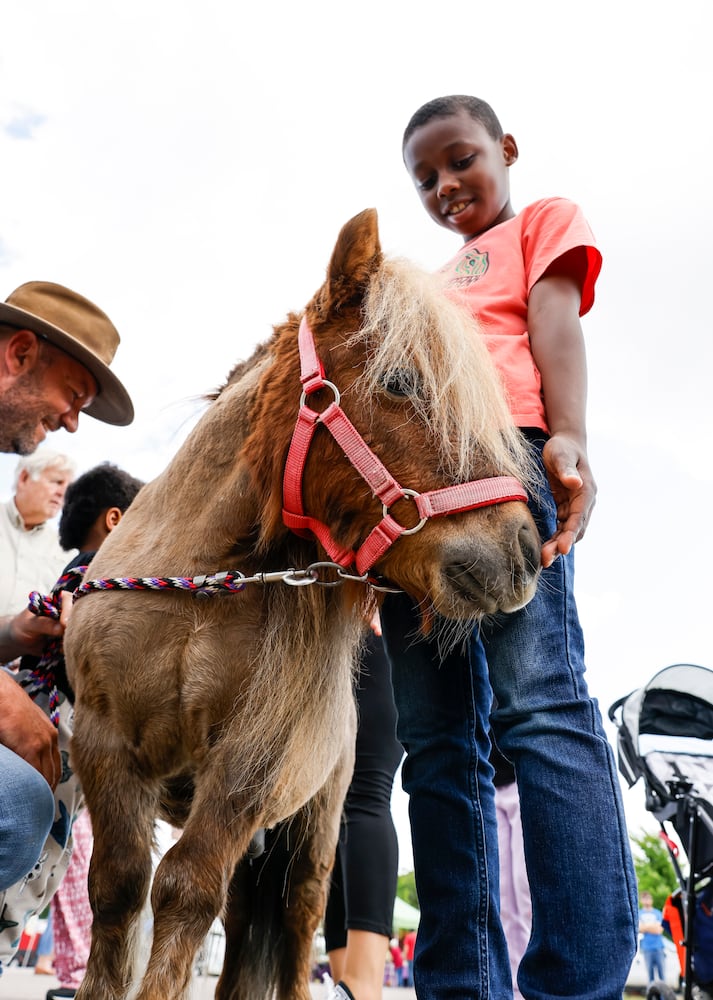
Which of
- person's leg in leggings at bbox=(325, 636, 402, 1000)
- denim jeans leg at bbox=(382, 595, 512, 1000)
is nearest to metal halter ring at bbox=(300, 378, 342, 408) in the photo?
denim jeans leg at bbox=(382, 595, 512, 1000)

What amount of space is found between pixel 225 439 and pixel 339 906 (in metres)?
2.37

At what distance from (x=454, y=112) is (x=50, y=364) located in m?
1.76

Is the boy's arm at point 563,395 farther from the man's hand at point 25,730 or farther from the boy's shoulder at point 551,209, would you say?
the man's hand at point 25,730

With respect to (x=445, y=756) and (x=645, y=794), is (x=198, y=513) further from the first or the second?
(x=645, y=794)

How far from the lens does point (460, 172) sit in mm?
2736

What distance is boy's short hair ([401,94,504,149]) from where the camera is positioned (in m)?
2.76

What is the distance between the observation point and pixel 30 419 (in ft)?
10.6

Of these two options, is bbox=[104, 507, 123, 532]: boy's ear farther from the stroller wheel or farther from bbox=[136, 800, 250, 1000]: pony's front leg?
the stroller wheel

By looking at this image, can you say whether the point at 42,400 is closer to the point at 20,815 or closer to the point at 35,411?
the point at 35,411

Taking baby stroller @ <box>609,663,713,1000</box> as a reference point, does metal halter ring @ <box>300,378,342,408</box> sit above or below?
above

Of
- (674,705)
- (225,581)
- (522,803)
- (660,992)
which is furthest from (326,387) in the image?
(660,992)

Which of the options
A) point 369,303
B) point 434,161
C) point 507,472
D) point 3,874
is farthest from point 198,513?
point 434,161

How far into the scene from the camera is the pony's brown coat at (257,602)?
80.7 inches

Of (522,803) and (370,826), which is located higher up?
(522,803)
